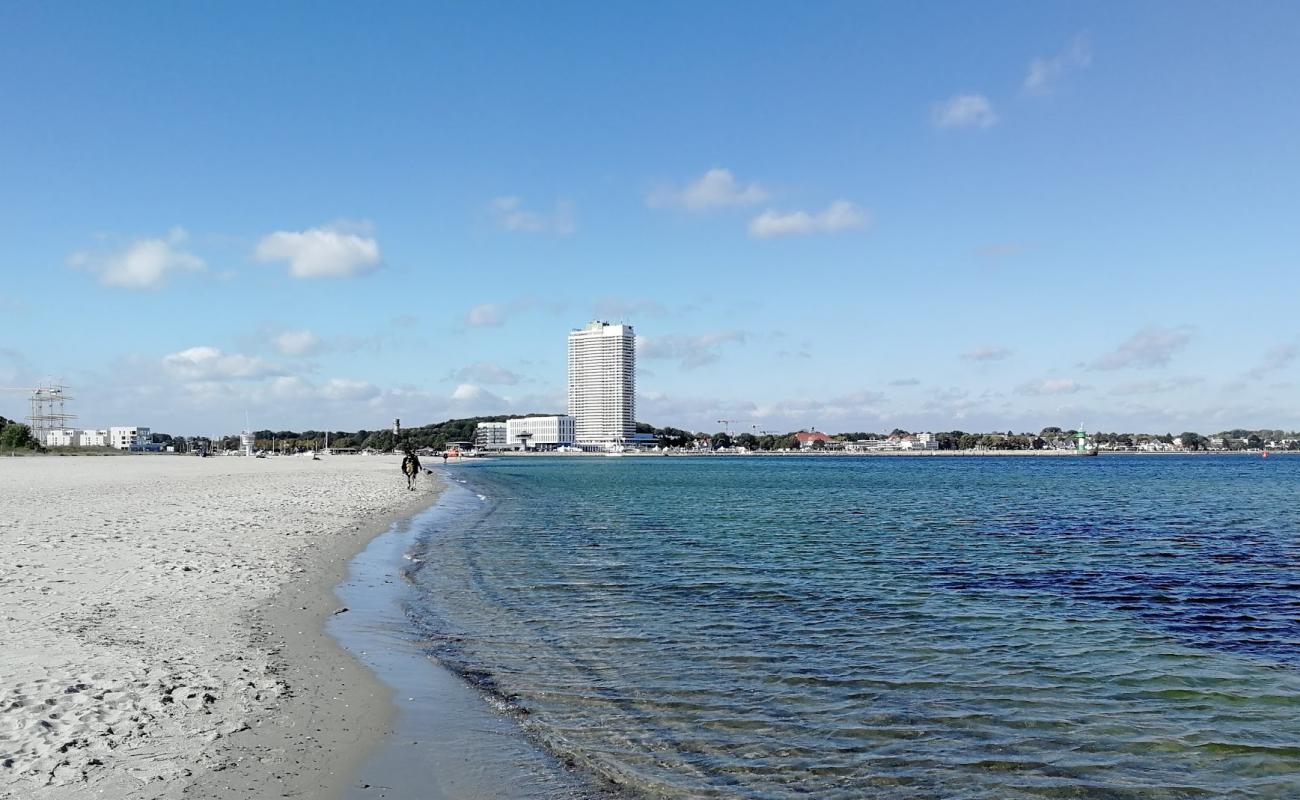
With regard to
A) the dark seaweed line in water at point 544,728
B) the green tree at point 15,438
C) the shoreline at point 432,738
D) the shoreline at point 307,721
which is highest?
the green tree at point 15,438

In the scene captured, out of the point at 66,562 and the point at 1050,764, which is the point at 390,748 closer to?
the point at 1050,764

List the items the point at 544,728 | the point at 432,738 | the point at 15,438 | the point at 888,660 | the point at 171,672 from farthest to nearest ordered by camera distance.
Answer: the point at 15,438 → the point at 888,660 → the point at 171,672 → the point at 544,728 → the point at 432,738

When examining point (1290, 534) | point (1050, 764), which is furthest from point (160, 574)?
point (1290, 534)

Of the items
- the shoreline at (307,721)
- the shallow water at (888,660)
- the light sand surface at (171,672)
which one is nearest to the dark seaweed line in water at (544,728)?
the shallow water at (888,660)

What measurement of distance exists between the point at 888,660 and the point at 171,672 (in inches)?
363

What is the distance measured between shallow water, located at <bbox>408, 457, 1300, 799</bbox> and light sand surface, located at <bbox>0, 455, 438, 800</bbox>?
2.11 meters

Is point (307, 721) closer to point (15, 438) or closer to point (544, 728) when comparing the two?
point (544, 728)

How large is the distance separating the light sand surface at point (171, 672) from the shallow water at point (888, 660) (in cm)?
211

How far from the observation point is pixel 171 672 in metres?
9.66

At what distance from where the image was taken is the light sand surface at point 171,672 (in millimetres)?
6914

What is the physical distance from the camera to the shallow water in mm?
8320

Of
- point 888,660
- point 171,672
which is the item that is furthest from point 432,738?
point 888,660

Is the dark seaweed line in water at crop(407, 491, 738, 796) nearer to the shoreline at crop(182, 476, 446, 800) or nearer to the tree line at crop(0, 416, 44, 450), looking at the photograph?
the shoreline at crop(182, 476, 446, 800)

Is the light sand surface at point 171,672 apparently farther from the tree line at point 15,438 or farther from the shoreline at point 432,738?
the tree line at point 15,438
